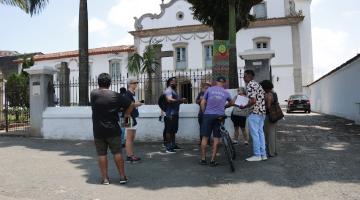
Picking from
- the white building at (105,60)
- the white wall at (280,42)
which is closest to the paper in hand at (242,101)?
the white wall at (280,42)

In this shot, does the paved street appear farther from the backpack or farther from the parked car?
the parked car

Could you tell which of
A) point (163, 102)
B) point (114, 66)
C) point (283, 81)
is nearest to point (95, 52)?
point (114, 66)

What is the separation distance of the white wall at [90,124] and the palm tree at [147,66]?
5.51 ft

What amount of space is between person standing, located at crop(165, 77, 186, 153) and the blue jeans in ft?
6.40

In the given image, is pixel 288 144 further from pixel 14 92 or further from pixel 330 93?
pixel 330 93

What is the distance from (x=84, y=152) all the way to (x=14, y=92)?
6680 millimetres

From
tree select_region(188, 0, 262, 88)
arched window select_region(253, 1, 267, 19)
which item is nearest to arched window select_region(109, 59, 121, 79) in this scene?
arched window select_region(253, 1, 267, 19)

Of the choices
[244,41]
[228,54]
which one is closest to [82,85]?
[228,54]

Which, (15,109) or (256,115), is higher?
(15,109)

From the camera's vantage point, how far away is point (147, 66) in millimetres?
15141

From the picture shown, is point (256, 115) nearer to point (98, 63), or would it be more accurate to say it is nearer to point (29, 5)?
point (29, 5)

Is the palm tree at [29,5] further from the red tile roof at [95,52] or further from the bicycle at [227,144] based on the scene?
the red tile roof at [95,52]

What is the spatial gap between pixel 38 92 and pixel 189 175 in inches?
296

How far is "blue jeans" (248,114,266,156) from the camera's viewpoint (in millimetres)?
8055
